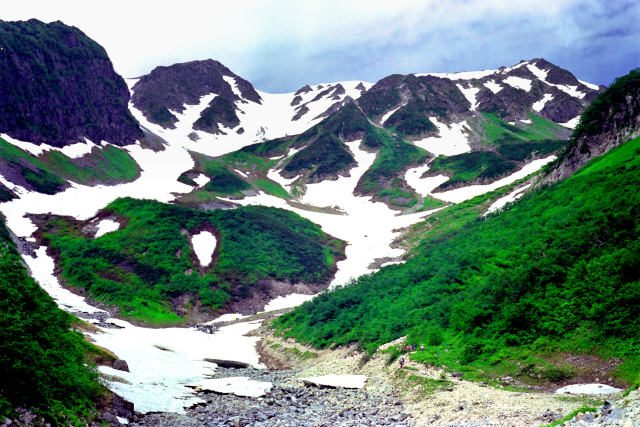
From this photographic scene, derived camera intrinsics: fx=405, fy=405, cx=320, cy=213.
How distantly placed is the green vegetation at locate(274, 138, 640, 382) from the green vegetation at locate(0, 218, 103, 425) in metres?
15.7

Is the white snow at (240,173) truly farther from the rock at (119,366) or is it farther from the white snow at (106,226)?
the rock at (119,366)

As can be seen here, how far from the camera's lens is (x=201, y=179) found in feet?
456

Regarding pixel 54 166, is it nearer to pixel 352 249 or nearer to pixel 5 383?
pixel 352 249

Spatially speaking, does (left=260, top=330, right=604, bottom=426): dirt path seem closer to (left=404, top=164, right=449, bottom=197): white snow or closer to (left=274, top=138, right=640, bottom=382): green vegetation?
(left=274, top=138, right=640, bottom=382): green vegetation

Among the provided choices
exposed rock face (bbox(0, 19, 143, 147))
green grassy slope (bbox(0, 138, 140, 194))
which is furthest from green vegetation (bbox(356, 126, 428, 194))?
exposed rock face (bbox(0, 19, 143, 147))

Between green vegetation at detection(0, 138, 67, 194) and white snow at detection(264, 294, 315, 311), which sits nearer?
white snow at detection(264, 294, 315, 311)

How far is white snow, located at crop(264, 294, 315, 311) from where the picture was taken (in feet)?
218

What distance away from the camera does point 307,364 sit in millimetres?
31891

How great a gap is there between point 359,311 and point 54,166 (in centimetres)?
10456

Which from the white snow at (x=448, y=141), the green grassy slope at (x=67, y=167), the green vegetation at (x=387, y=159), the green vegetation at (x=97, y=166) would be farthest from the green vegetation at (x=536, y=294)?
the white snow at (x=448, y=141)

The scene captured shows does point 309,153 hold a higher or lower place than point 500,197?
higher

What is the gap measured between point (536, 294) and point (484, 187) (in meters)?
105

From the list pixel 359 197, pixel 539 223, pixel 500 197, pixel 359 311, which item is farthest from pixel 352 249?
pixel 539 223

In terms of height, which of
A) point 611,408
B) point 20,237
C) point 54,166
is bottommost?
point 611,408
